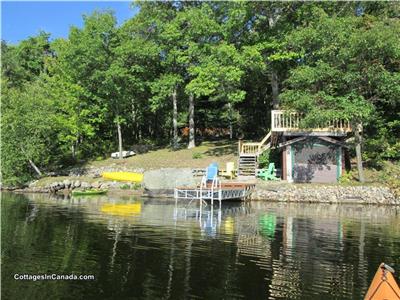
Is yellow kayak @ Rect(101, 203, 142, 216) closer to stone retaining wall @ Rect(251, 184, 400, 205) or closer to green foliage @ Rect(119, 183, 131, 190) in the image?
green foliage @ Rect(119, 183, 131, 190)

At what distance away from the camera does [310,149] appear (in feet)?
113

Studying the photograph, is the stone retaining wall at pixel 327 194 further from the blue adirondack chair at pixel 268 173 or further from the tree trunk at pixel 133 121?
the tree trunk at pixel 133 121

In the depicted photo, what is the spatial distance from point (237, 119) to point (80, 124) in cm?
1682

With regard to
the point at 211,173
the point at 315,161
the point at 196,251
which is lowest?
the point at 196,251

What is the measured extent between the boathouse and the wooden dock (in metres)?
3.57

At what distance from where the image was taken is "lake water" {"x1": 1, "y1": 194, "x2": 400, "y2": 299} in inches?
442

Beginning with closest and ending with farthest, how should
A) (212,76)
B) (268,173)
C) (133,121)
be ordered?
(268,173)
(212,76)
(133,121)

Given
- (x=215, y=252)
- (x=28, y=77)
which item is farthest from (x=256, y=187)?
(x=28, y=77)

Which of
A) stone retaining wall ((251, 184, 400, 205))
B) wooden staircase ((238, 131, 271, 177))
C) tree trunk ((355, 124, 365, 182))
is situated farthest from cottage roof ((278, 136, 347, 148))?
stone retaining wall ((251, 184, 400, 205))

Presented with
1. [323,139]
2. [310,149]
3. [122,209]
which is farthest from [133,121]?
[122,209]

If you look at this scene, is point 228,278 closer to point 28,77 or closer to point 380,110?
point 380,110

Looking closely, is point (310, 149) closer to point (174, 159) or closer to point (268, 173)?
point (268, 173)

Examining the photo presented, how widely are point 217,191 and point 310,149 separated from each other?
29.5 ft

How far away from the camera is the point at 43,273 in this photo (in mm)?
12398
